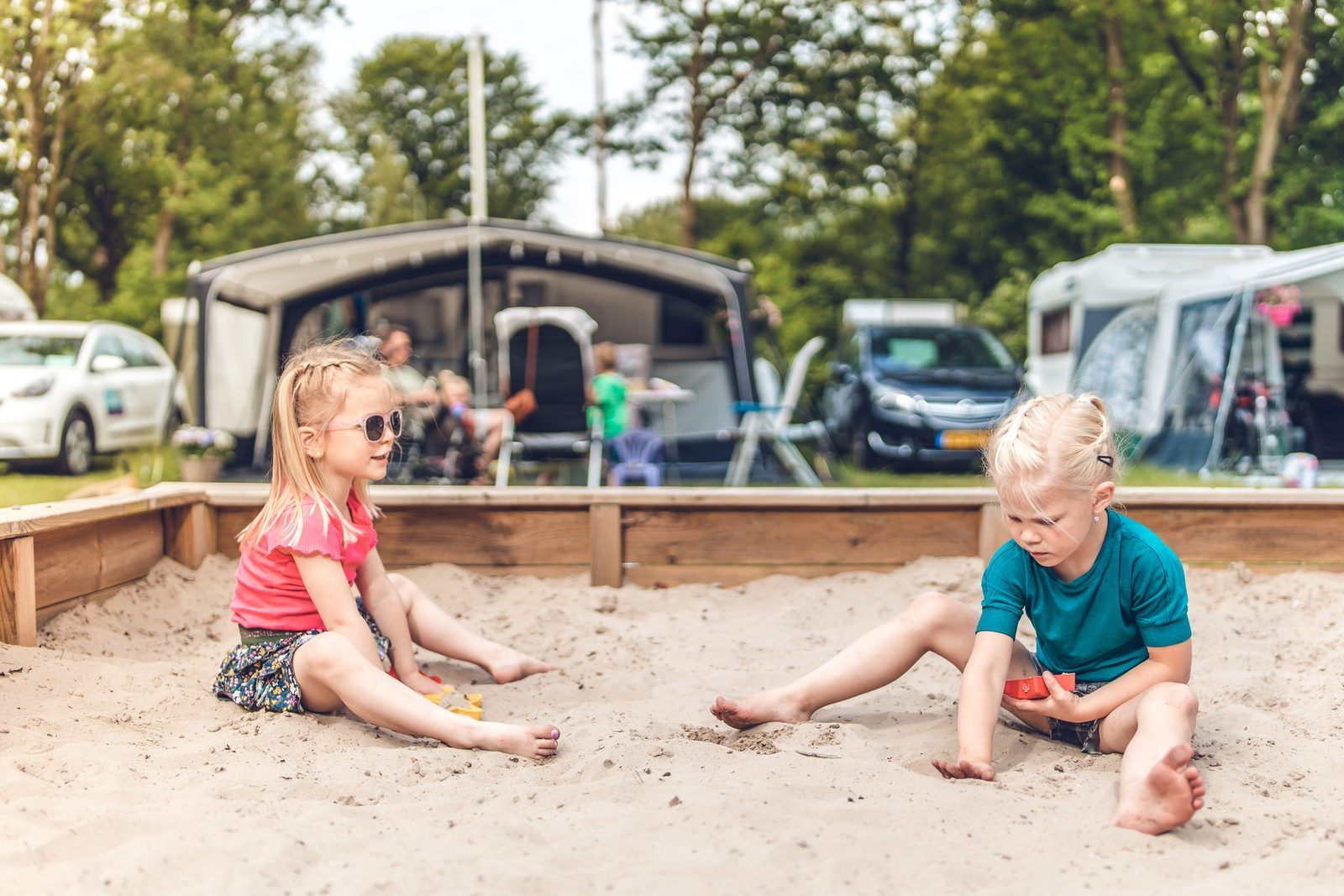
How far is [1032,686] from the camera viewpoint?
7.42ft

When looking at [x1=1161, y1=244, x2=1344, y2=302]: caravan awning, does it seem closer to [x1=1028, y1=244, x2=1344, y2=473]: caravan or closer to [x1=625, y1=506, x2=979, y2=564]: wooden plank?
[x1=1028, y1=244, x2=1344, y2=473]: caravan

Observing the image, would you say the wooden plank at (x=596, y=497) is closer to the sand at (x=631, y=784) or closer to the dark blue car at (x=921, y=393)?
the sand at (x=631, y=784)

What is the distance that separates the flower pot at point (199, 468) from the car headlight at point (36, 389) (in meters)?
1.01

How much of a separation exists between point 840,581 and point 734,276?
4.88 m

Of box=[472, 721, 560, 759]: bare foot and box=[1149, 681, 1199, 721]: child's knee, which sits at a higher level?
box=[1149, 681, 1199, 721]: child's knee

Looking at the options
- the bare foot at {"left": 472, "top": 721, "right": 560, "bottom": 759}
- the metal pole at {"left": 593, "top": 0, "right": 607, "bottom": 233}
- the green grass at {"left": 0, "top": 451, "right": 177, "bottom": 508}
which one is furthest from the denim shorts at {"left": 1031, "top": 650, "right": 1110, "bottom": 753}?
the metal pole at {"left": 593, "top": 0, "right": 607, "bottom": 233}

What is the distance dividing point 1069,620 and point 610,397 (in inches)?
217

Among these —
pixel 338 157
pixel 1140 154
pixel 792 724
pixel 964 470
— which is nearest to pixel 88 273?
pixel 964 470

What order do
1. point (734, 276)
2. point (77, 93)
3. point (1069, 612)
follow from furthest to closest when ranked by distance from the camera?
point (734, 276) < point (77, 93) < point (1069, 612)

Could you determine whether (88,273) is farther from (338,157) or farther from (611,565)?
(338,157)

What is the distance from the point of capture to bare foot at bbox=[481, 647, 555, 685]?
289cm

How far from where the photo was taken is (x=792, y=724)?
7.88ft

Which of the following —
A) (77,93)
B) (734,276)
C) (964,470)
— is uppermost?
(77,93)

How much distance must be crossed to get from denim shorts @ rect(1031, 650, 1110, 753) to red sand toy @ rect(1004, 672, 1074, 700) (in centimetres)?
3
